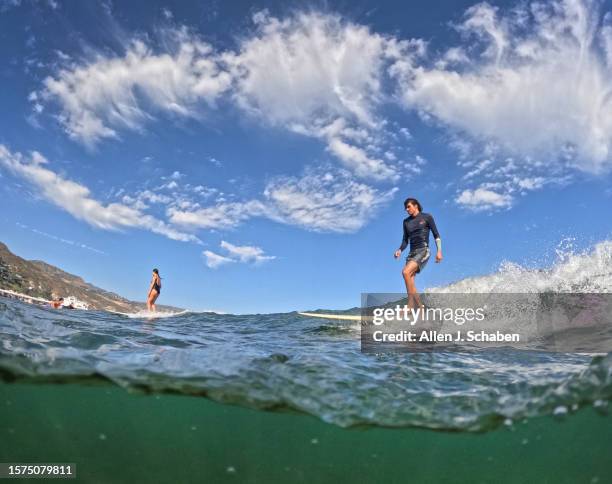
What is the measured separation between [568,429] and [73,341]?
A: 9.55 metres

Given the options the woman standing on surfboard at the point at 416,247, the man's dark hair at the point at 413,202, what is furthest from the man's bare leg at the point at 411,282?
the man's dark hair at the point at 413,202

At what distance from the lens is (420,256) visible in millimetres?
9914

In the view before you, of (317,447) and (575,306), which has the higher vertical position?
(575,306)

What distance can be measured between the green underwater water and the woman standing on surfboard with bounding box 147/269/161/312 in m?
8.49

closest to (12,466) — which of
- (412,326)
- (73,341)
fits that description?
(73,341)

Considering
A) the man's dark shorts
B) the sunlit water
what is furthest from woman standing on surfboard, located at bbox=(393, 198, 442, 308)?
the sunlit water

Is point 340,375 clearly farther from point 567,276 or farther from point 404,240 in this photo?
point 567,276

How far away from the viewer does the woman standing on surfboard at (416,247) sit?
386 inches

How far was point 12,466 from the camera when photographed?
7.27 m

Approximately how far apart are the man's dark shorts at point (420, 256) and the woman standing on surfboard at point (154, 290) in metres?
12.4

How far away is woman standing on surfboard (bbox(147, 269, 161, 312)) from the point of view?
18.2 m

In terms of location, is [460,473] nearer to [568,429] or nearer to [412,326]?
[568,429]

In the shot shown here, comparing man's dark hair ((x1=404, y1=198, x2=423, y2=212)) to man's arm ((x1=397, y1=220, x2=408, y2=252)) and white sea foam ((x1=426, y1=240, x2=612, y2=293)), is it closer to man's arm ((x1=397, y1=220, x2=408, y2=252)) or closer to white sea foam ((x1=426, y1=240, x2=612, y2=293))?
man's arm ((x1=397, y1=220, x2=408, y2=252))

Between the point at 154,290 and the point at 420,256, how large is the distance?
1278cm
